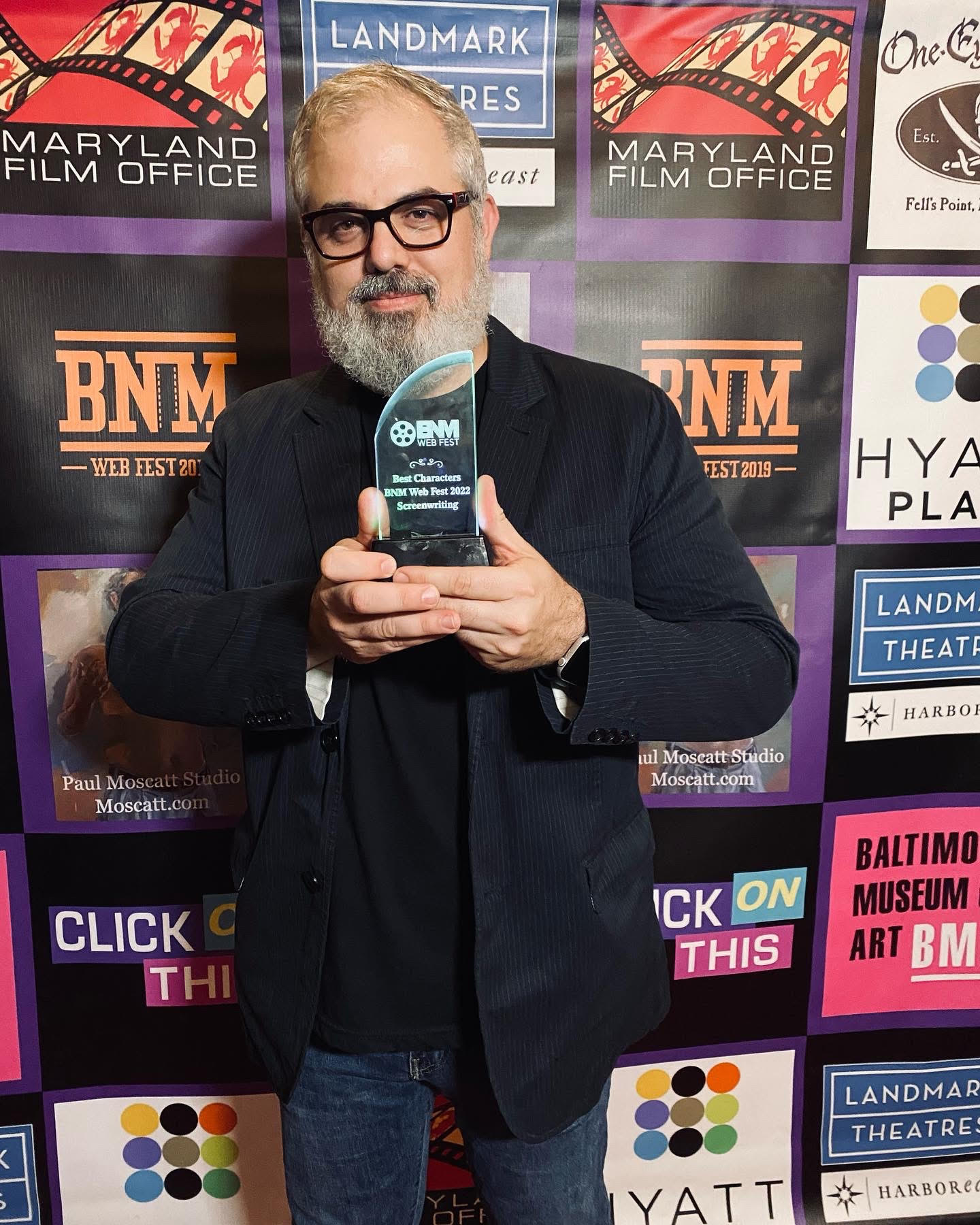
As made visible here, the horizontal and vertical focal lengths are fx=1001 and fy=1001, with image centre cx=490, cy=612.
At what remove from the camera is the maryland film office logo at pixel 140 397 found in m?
1.56

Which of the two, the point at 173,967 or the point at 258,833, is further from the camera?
the point at 173,967

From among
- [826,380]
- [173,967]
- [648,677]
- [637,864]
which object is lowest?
[173,967]

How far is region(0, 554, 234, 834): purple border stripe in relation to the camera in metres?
1.60

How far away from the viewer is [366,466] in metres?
1.13

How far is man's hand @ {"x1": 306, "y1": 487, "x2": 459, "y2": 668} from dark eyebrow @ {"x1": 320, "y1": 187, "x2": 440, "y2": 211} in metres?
0.38

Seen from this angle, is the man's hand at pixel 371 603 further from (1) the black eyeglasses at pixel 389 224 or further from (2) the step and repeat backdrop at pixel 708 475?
(2) the step and repeat backdrop at pixel 708 475

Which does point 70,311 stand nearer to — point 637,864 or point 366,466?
point 366,466

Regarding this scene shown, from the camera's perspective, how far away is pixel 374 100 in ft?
3.42

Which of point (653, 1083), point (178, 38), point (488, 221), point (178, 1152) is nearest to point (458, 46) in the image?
point (178, 38)

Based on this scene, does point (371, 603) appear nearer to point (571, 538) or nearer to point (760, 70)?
point (571, 538)

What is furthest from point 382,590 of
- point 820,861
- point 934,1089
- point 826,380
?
point 934,1089

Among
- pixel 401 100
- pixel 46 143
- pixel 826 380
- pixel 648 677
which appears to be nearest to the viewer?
pixel 648 677

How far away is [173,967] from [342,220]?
1283 millimetres

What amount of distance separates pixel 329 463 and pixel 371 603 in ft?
1.25
